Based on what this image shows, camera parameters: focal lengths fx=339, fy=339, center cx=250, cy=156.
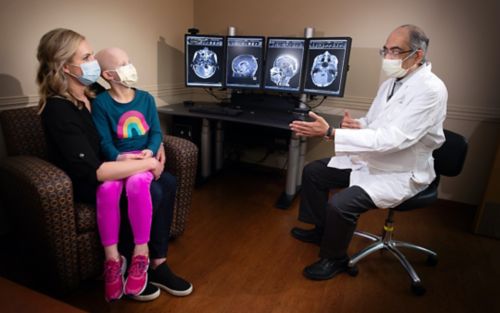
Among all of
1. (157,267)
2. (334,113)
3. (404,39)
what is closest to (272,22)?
(334,113)

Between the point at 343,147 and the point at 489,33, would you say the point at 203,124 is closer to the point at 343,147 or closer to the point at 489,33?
the point at 343,147

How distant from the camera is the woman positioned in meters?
1.42

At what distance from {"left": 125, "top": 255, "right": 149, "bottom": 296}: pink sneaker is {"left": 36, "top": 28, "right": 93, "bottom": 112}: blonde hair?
0.78 metres

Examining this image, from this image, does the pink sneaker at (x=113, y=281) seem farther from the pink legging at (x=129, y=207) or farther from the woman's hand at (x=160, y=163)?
the woman's hand at (x=160, y=163)

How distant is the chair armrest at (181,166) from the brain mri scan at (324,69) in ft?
3.85

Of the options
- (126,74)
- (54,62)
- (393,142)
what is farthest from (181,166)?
(393,142)

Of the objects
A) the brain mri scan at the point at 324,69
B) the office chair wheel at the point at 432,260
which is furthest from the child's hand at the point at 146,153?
the office chair wheel at the point at 432,260

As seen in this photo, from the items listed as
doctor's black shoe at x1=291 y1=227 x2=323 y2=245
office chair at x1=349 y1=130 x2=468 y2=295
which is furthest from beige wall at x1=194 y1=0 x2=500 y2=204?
doctor's black shoe at x1=291 y1=227 x2=323 y2=245

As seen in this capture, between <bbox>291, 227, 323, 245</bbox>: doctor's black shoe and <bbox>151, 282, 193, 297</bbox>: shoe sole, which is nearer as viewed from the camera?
<bbox>151, 282, 193, 297</bbox>: shoe sole

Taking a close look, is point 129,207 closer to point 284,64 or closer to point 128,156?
point 128,156

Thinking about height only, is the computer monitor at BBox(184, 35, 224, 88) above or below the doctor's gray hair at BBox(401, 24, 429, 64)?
below

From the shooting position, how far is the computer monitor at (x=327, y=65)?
2.44 meters

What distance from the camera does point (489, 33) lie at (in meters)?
2.41

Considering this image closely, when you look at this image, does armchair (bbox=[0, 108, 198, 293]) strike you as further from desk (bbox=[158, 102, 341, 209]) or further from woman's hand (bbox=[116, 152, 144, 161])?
desk (bbox=[158, 102, 341, 209])
